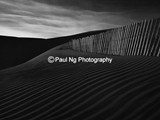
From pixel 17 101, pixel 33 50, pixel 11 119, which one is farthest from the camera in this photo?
pixel 33 50

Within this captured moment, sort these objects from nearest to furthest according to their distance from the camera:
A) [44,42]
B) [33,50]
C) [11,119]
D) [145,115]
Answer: [145,115]
[11,119]
[33,50]
[44,42]

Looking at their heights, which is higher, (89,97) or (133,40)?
(133,40)

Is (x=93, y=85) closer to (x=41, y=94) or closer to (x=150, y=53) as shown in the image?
(x=41, y=94)

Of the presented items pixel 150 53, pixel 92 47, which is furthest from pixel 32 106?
pixel 92 47

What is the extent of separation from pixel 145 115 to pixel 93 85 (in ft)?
5.03

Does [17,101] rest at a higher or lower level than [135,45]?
lower

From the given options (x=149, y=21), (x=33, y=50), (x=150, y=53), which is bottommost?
(x=33, y=50)

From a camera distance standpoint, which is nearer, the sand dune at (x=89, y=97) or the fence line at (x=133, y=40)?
the sand dune at (x=89, y=97)

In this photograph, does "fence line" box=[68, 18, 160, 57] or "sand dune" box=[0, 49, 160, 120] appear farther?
"fence line" box=[68, 18, 160, 57]

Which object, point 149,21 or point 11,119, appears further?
point 149,21

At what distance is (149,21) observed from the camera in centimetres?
971

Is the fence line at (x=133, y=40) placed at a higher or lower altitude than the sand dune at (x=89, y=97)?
higher

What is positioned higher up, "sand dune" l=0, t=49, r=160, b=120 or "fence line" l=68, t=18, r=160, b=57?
"fence line" l=68, t=18, r=160, b=57

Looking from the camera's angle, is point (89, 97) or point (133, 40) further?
point (133, 40)
